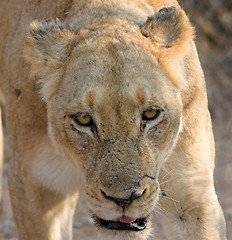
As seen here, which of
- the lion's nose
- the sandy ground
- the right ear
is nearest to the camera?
the lion's nose

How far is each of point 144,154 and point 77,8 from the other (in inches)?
26.7

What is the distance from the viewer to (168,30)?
2.83 meters

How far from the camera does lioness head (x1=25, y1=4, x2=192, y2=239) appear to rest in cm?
255

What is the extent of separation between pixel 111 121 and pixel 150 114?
116mm

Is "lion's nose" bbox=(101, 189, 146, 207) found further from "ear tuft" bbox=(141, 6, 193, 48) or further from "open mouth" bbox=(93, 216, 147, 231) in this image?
"ear tuft" bbox=(141, 6, 193, 48)

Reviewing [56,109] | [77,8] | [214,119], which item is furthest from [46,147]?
[214,119]

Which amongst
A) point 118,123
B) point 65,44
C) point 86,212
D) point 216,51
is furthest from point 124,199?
point 216,51

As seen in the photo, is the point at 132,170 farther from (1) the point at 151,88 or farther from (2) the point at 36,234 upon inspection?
(2) the point at 36,234

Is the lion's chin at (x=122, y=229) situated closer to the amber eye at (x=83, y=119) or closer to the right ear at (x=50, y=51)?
the amber eye at (x=83, y=119)

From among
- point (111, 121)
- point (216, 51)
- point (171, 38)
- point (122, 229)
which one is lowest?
point (216, 51)

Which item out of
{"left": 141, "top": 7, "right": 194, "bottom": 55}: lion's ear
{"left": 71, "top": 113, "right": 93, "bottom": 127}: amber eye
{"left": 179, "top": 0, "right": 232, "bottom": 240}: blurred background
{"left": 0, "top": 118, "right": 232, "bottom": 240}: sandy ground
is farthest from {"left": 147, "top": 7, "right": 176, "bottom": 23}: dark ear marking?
{"left": 179, "top": 0, "right": 232, "bottom": 240}: blurred background

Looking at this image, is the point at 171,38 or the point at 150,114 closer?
the point at 150,114

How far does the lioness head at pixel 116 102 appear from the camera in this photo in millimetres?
2549

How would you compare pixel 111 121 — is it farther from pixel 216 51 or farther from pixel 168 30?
pixel 216 51
